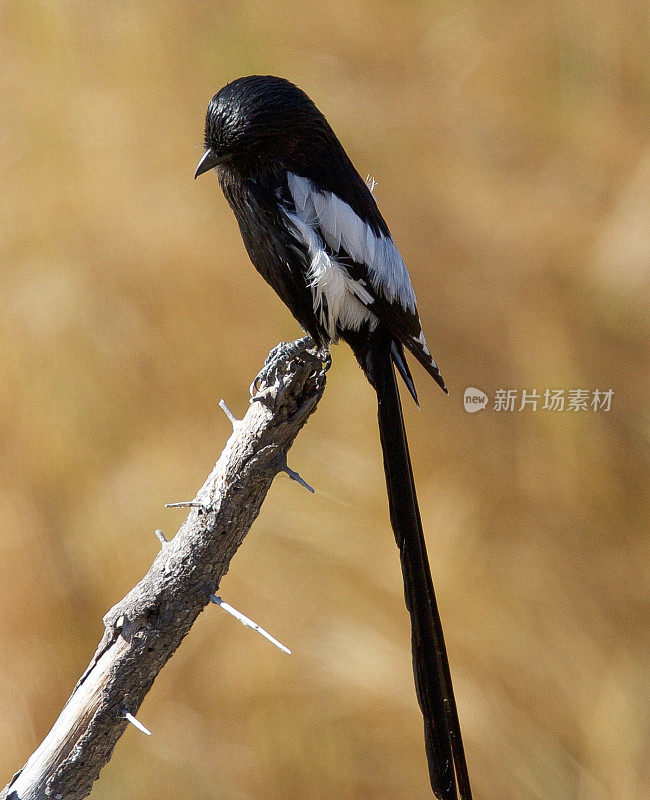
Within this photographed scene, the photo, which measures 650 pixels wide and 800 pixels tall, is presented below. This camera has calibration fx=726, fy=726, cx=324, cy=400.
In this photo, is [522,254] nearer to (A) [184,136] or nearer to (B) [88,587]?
(A) [184,136]

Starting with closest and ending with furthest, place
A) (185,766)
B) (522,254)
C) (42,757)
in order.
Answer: (42,757), (522,254), (185,766)

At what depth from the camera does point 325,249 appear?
1.23 metres

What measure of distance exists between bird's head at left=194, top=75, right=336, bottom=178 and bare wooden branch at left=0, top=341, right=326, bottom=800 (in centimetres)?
36

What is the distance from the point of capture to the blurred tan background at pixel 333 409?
1882 mm

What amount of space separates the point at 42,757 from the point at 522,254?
5.09 feet

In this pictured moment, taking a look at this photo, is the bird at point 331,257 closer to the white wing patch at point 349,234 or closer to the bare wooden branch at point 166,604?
the white wing patch at point 349,234

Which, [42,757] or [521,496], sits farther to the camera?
[521,496]

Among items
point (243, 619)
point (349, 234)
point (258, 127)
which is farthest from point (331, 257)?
point (243, 619)

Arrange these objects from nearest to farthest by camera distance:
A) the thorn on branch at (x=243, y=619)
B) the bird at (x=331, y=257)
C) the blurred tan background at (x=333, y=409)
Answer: the thorn on branch at (x=243, y=619)
the bird at (x=331, y=257)
the blurred tan background at (x=333, y=409)

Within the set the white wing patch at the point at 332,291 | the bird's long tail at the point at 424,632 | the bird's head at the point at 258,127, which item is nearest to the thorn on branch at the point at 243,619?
the bird's long tail at the point at 424,632

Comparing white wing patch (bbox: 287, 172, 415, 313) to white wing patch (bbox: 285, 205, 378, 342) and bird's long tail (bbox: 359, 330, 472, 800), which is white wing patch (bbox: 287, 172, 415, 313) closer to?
white wing patch (bbox: 285, 205, 378, 342)

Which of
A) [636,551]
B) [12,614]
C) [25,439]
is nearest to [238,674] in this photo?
[12,614]

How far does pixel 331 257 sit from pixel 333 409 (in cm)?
78

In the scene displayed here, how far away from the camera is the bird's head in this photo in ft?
3.90
